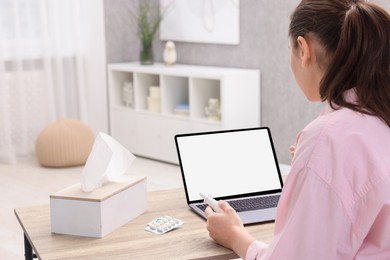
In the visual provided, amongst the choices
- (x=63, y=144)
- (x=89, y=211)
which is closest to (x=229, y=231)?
(x=89, y=211)

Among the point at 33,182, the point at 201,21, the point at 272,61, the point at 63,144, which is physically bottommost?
the point at 33,182

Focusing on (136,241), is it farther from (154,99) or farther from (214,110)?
(154,99)

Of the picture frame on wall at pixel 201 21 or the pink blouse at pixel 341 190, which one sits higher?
the picture frame on wall at pixel 201 21

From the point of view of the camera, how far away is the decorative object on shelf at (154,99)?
5.07 m

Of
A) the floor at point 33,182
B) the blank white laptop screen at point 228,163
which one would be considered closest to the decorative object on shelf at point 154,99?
the floor at point 33,182

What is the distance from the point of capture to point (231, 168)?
1896 millimetres

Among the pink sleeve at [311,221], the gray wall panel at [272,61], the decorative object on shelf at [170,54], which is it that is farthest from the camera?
the decorative object on shelf at [170,54]

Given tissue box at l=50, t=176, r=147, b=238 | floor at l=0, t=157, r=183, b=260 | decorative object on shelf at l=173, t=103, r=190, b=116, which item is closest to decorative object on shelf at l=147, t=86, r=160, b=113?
decorative object on shelf at l=173, t=103, r=190, b=116

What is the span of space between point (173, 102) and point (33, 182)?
1271 millimetres

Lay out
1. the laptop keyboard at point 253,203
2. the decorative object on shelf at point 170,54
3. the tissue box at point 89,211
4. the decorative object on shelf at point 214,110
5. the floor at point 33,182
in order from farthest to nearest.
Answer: the decorative object on shelf at point 170,54, the decorative object on shelf at point 214,110, the floor at point 33,182, the laptop keyboard at point 253,203, the tissue box at point 89,211

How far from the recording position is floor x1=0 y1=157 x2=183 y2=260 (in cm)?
343

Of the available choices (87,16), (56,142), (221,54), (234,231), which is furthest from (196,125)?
(234,231)

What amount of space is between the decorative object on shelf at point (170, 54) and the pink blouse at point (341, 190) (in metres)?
4.02

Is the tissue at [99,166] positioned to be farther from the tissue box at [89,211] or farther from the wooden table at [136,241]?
the wooden table at [136,241]
